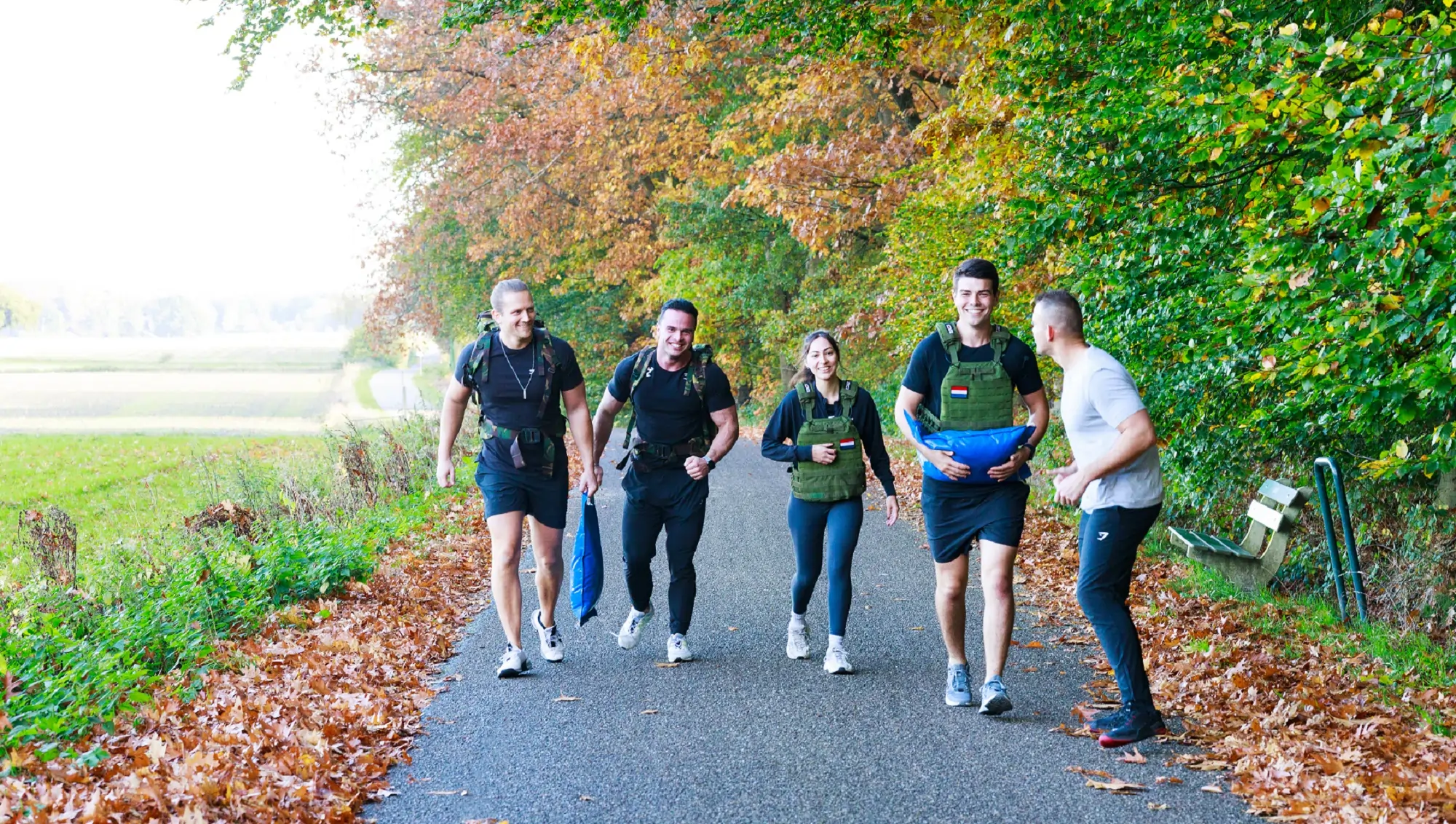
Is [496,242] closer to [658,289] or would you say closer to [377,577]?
[658,289]

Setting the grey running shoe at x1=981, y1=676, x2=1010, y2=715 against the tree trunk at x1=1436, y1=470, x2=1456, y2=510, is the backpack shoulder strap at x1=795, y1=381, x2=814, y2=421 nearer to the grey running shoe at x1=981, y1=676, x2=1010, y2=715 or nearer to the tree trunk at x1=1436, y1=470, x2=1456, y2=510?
the grey running shoe at x1=981, y1=676, x2=1010, y2=715

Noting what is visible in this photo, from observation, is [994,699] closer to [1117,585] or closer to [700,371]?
[1117,585]

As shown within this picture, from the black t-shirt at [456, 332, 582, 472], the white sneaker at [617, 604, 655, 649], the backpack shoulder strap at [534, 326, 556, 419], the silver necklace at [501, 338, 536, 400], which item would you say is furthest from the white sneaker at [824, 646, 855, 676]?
the silver necklace at [501, 338, 536, 400]

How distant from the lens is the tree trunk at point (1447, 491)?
26.0ft

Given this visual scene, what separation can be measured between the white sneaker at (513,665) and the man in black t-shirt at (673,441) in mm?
792

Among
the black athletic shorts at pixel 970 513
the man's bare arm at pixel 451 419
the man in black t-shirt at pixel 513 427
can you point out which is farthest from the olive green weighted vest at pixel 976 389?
the man's bare arm at pixel 451 419

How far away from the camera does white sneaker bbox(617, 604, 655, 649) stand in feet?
22.4

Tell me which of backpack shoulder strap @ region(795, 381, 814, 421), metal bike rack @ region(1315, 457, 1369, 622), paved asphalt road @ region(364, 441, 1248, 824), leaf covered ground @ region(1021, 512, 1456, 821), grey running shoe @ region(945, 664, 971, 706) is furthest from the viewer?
metal bike rack @ region(1315, 457, 1369, 622)

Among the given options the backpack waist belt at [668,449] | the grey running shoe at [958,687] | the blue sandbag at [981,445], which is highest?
the blue sandbag at [981,445]

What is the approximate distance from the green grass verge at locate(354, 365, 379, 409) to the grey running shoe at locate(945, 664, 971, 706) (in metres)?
30.2

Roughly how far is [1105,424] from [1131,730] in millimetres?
1296

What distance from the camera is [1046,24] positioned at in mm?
9328

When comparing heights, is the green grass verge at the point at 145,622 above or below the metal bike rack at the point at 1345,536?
below

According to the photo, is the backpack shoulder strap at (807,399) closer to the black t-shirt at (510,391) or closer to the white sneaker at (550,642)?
the black t-shirt at (510,391)
